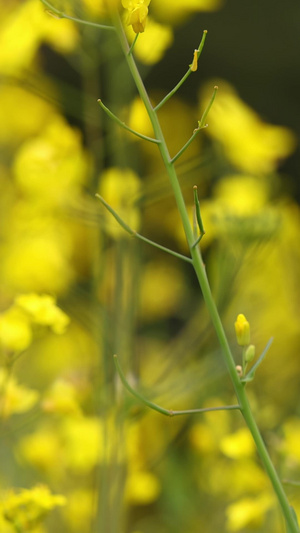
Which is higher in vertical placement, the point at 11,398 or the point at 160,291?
the point at 11,398

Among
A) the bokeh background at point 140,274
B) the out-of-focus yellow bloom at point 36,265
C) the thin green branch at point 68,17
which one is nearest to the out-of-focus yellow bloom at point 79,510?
the bokeh background at point 140,274

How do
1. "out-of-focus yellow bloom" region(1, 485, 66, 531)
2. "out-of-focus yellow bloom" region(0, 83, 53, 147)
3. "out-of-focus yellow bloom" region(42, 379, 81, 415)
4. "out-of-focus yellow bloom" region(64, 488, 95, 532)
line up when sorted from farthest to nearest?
"out-of-focus yellow bloom" region(0, 83, 53, 147) < "out-of-focus yellow bloom" region(64, 488, 95, 532) < "out-of-focus yellow bloom" region(42, 379, 81, 415) < "out-of-focus yellow bloom" region(1, 485, 66, 531)

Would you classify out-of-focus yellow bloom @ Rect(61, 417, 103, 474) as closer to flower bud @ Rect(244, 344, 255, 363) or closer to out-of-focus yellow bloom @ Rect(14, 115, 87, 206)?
out-of-focus yellow bloom @ Rect(14, 115, 87, 206)

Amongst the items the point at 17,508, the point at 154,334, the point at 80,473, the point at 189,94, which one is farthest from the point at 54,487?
the point at 189,94

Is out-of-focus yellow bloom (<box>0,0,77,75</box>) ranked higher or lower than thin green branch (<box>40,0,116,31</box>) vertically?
lower

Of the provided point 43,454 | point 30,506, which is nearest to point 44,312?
point 30,506

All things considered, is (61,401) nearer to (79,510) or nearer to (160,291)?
(79,510)

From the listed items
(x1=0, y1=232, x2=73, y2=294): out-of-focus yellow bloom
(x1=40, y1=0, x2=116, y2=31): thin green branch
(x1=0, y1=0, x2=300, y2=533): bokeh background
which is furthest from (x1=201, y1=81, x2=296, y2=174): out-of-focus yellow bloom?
(x1=40, y1=0, x2=116, y2=31): thin green branch
